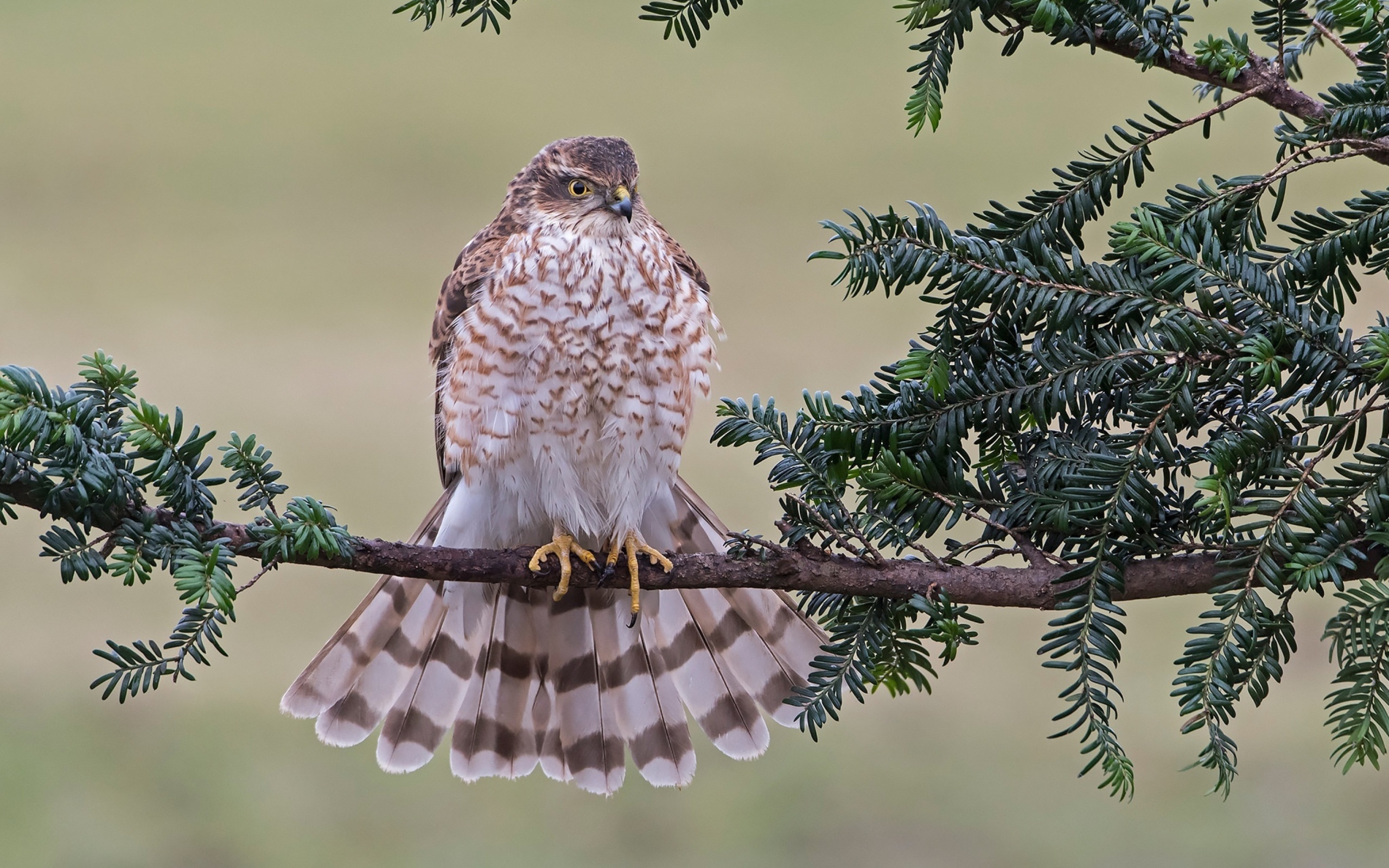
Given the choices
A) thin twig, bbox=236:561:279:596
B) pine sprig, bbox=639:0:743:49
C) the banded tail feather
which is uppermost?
pine sprig, bbox=639:0:743:49

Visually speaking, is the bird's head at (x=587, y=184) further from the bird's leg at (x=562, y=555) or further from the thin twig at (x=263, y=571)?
the thin twig at (x=263, y=571)

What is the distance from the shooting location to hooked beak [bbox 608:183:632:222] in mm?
2361

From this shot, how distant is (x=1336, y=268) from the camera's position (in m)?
1.35

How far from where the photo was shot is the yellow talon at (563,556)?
73.4 inches

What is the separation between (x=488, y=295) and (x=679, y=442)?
475 millimetres

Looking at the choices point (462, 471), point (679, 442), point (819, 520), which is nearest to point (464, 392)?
point (462, 471)

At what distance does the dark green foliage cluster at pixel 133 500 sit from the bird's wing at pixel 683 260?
1.28 m

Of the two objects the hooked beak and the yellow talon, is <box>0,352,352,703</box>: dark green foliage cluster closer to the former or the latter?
the yellow talon

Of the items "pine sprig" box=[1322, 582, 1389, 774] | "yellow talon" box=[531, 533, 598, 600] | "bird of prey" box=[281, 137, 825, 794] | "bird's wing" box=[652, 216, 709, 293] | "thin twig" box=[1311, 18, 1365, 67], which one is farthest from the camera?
"bird's wing" box=[652, 216, 709, 293]

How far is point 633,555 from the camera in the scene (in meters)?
2.19

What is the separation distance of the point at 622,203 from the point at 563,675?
959mm

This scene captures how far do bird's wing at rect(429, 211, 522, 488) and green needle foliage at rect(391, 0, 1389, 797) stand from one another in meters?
0.99

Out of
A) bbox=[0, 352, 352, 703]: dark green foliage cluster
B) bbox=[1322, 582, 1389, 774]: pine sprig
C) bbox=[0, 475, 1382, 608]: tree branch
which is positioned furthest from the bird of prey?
bbox=[1322, 582, 1389, 774]: pine sprig

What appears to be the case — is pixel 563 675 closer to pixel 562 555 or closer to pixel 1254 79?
pixel 562 555
